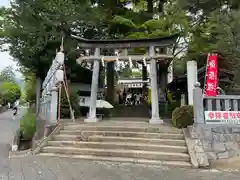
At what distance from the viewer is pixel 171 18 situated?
44.4ft

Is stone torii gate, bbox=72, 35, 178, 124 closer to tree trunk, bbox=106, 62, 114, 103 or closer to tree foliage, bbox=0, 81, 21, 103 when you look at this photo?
tree trunk, bbox=106, 62, 114, 103

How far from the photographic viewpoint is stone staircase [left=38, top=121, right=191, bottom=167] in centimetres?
780

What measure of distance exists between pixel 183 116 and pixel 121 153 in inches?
107

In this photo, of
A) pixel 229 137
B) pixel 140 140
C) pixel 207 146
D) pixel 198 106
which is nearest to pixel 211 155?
pixel 207 146

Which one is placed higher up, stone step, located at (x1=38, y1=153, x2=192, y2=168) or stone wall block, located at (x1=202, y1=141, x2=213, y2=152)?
stone wall block, located at (x1=202, y1=141, x2=213, y2=152)

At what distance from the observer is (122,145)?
27.9ft

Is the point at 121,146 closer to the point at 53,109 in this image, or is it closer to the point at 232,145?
the point at 232,145

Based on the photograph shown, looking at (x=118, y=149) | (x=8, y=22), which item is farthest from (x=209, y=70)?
(x=8, y=22)

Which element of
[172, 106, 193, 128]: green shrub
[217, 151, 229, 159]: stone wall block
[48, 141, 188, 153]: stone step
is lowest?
[217, 151, 229, 159]: stone wall block

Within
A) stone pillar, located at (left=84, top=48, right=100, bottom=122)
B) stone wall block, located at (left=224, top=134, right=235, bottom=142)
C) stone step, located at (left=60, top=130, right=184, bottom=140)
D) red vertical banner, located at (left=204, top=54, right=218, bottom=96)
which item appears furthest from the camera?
stone pillar, located at (left=84, top=48, right=100, bottom=122)

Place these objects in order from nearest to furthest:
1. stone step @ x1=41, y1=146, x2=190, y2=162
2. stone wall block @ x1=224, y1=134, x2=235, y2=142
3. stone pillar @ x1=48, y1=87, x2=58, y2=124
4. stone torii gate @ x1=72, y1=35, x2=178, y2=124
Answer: stone step @ x1=41, y1=146, x2=190, y2=162, stone wall block @ x1=224, y1=134, x2=235, y2=142, stone pillar @ x1=48, y1=87, x2=58, y2=124, stone torii gate @ x1=72, y1=35, x2=178, y2=124

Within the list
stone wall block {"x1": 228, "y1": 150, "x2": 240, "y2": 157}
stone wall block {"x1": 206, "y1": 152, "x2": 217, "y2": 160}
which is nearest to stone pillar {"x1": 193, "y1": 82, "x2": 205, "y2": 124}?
stone wall block {"x1": 206, "y1": 152, "x2": 217, "y2": 160}

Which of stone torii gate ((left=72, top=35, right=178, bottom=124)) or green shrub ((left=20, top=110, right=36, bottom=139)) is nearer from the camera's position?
green shrub ((left=20, top=110, right=36, bottom=139))

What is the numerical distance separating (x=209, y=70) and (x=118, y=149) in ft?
15.4
